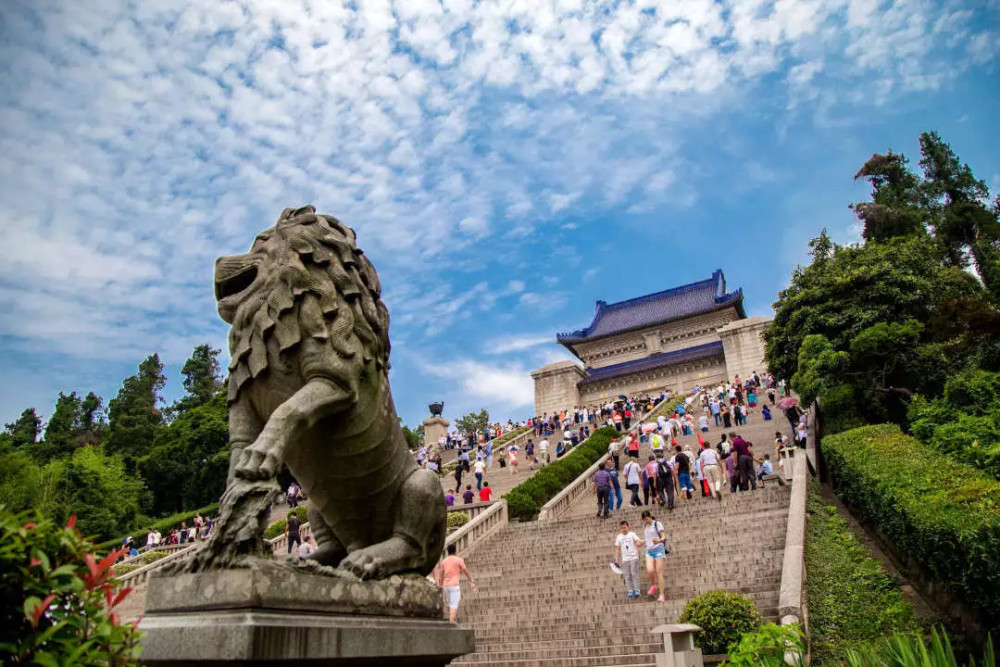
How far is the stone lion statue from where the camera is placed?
3.38 metres

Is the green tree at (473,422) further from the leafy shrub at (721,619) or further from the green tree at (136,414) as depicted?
the leafy shrub at (721,619)

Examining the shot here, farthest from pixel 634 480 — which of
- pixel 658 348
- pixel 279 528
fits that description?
pixel 658 348

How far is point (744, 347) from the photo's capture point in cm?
4497

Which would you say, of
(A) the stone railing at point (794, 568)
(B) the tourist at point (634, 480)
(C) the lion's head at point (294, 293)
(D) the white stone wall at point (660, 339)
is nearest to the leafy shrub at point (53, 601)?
(C) the lion's head at point (294, 293)

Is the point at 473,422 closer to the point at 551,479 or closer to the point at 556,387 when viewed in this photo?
the point at 556,387

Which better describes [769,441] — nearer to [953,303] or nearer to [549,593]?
[953,303]

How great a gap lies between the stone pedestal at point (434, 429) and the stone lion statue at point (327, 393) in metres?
35.3

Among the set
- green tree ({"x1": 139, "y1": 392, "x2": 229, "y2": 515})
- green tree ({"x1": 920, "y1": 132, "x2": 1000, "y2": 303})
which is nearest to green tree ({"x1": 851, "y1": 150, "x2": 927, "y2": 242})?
green tree ({"x1": 920, "y1": 132, "x2": 1000, "y2": 303})

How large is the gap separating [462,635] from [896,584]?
8128mm

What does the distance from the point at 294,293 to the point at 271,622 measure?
1573 millimetres

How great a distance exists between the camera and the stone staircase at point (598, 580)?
29.7ft

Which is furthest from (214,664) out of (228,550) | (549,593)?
(549,593)

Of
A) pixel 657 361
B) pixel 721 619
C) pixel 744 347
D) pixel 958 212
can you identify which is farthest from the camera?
pixel 657 361

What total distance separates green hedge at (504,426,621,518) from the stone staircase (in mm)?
2115
